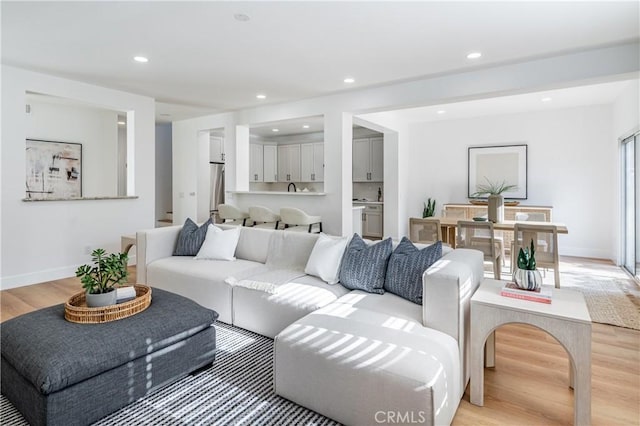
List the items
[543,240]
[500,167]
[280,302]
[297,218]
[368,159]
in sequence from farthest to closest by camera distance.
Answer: [368,159], [500,167], [297,218], [543,240], [280,302]

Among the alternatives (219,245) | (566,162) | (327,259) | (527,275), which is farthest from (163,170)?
(566,162)

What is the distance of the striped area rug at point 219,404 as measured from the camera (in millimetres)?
1818

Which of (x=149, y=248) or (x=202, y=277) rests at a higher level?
(x=149, y=248)

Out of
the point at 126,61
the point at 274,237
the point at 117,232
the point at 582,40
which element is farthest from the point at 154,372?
the point at 582,40

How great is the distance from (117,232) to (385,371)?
4.79 metres

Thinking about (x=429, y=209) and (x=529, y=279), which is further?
(x=429, y=209)

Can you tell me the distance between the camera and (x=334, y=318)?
2104mm

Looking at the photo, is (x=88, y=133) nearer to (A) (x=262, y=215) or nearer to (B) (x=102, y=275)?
Result: (A) (x=262, y=215)

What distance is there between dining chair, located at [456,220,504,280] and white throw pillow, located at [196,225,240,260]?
262 centimetres

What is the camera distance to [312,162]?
8.79 metres

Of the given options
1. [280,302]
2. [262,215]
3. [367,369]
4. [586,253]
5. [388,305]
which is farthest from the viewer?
[586,253]

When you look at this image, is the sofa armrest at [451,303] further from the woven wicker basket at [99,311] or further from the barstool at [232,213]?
the barstool at [232,213]

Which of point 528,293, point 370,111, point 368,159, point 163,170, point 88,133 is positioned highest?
point 370,111

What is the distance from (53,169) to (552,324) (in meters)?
6.87
